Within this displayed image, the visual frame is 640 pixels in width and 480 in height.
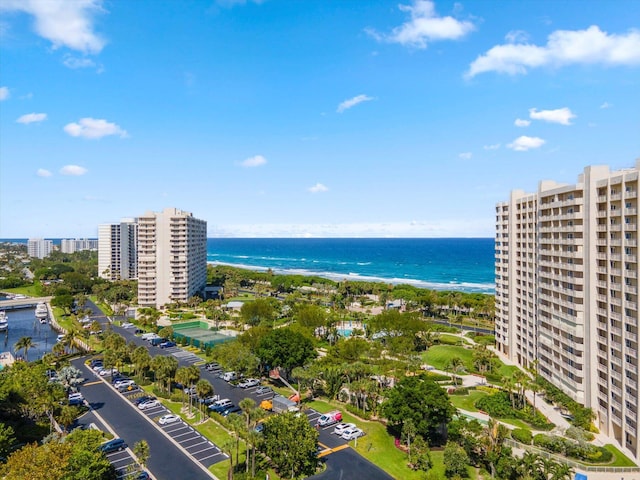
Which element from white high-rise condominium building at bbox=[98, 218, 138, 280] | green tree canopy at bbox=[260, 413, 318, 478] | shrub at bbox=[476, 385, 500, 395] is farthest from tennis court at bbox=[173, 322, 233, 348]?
white high-rise condominium building at bbox=[98, 218, 138, 280]

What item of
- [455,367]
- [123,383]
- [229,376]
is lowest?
[229,376]

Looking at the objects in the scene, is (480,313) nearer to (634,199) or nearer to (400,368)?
(400,368)

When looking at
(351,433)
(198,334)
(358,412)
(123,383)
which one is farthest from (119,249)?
(351,433)

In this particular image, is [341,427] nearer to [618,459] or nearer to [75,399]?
[618,459]

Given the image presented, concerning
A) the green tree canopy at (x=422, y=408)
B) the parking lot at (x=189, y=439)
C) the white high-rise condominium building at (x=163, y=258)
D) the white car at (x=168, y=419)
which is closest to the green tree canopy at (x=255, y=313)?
the parking lot at (x=189, y=439)

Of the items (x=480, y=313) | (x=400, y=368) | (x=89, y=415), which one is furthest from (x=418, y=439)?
(x=480, y=313)

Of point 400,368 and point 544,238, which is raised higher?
point 544,238

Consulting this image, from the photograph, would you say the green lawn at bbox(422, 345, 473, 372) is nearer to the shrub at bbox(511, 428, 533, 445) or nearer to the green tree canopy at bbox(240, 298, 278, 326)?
the shrub at bbox(511, 428, 533, 445)
